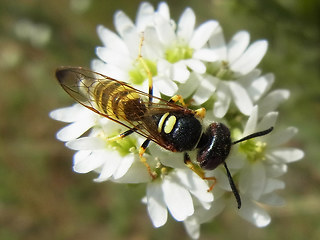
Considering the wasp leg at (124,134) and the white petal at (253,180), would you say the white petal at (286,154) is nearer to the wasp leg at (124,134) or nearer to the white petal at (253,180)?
the white petal at (253,180)

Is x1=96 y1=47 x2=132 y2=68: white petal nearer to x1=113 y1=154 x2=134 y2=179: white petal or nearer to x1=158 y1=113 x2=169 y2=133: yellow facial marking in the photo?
x1=158 y1=113 x2=169 y2=133: yellow facial marking

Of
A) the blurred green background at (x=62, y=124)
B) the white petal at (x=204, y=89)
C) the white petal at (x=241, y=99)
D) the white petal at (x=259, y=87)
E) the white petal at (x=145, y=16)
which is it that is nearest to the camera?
the white petal at (x=204, y=89)

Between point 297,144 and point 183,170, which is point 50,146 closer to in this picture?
point 297,144

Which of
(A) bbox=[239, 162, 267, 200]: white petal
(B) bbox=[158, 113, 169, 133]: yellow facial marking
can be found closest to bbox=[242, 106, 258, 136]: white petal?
(A) bbox=[239, 162, 267, 200]: white petal

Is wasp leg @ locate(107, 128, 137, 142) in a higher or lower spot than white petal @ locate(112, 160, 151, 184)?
higher

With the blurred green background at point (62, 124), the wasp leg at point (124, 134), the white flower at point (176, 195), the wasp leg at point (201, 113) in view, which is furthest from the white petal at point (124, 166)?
the blurred green background at point (62, 124)

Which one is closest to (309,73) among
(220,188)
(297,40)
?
(297,40)
